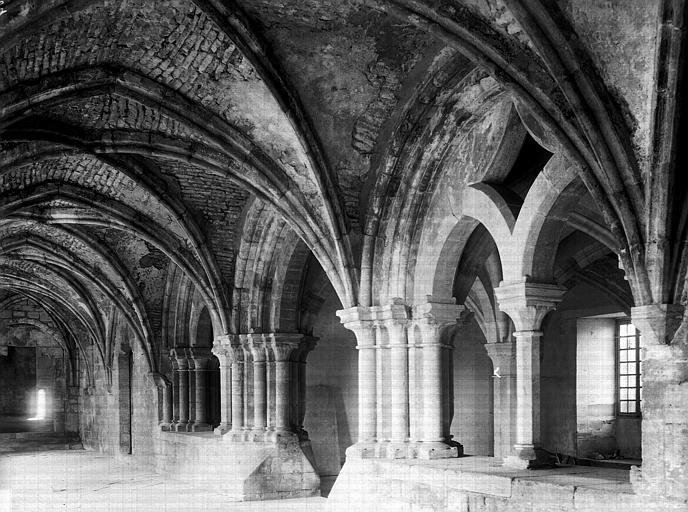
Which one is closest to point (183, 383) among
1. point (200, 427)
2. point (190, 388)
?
point (190, 388)

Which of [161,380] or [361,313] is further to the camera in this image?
[161,380]

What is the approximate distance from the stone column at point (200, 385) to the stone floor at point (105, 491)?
3.35ft

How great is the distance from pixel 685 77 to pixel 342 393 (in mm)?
8589

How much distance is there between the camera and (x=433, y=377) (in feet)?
28.6

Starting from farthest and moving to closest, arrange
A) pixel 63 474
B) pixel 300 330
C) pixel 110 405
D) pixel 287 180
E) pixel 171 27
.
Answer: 1. pixel 110 405
2. pixel 63 474
3. pixel 300 330
4. pixel 287 180
5. pixel 171 27

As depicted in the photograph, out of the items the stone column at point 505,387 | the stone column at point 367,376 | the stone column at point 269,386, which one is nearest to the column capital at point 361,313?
the stone column at point 367,376

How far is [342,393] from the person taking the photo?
1359 centimetres

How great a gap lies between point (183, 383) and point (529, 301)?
9175 mm

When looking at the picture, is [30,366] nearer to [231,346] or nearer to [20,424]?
[20,424]

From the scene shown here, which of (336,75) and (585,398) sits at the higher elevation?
(336,75)

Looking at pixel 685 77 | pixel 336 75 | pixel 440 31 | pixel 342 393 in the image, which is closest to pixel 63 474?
pixel 342 393

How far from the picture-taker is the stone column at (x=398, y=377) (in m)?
8.82

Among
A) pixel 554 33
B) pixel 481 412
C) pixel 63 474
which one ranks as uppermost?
pixel 554 33

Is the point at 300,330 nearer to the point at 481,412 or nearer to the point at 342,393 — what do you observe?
the point at 342,393
